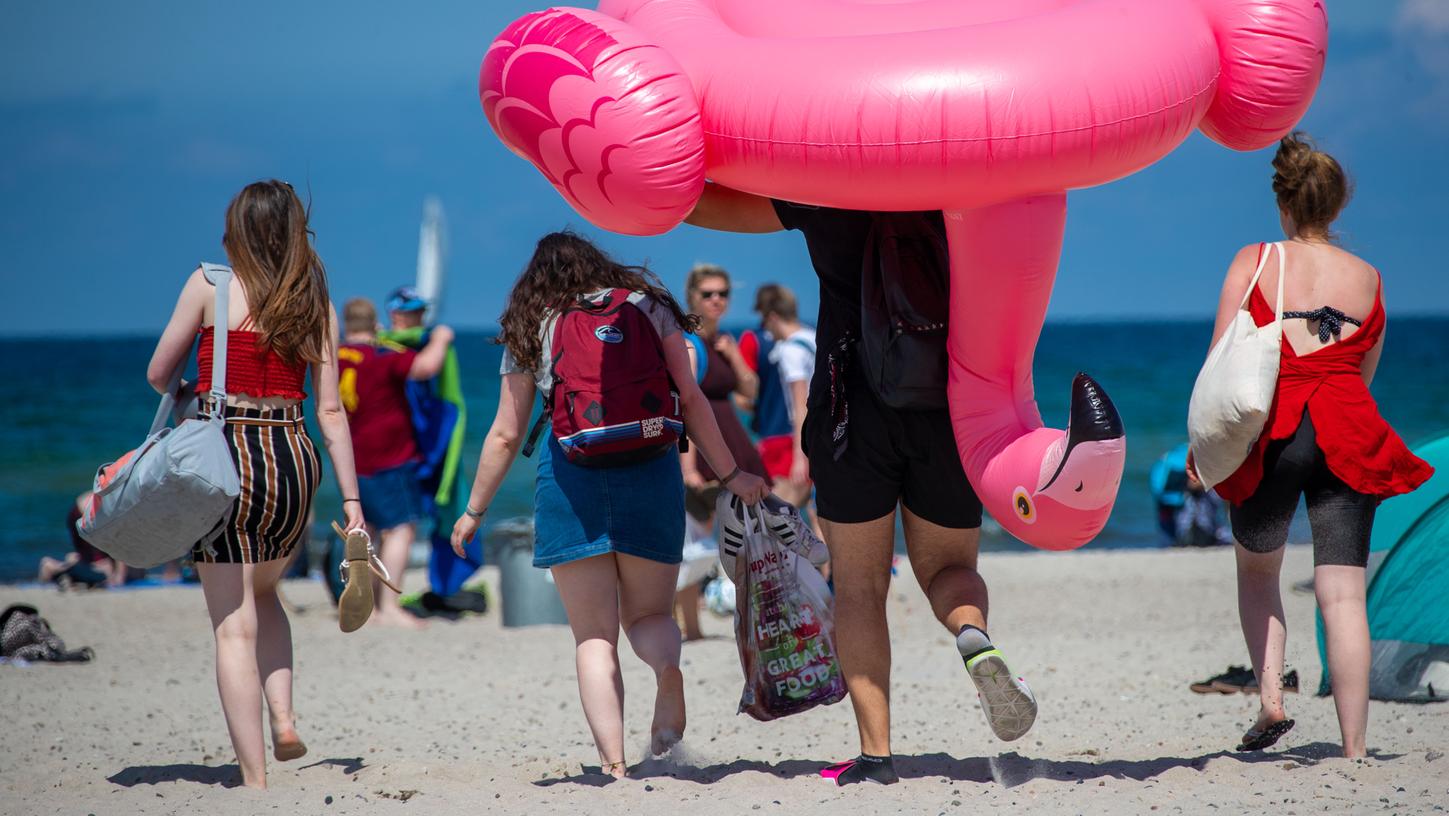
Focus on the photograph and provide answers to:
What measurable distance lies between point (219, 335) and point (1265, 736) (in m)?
3.20

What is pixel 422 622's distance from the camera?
770cm

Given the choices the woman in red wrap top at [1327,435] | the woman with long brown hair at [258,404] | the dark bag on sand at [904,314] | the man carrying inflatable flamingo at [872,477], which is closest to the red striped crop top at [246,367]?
the woman with long brown hair at [258,404]

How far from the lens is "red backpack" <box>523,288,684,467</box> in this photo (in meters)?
3.65

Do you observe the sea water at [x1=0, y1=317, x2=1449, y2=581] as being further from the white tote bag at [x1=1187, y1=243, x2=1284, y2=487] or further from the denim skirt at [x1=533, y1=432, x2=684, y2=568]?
the white tote bag at [x1=1187, y1=243, x2=1284, y2=487]

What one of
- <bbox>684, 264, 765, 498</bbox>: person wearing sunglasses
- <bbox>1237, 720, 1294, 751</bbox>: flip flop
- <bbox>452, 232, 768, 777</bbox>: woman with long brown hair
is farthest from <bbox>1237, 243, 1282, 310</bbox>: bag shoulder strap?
<bbox>684, 264, 765, 498</bbox>: person wearing sunglasses

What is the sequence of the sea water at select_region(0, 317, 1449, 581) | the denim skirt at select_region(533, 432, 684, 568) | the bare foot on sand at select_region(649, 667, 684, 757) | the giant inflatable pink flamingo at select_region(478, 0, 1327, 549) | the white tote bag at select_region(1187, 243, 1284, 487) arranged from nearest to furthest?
the giant inflatable pink flamingo at select_region(478, 0, 1327, 549) < the white tote bag at select_region(1187, 243, 1284, 487) < the denim skirt at select_region(533, 432, 684, 568) < the bare foot on sand at select_region(649, 667, 684, 757) < the sea water at select_region(0, 317, 1449, 581)

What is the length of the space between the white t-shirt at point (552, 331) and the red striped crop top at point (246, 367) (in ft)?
2.05

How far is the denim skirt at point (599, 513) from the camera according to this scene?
370 centimetres

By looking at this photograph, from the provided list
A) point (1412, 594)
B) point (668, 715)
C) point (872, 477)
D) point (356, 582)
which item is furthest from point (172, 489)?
point (1412, 594)

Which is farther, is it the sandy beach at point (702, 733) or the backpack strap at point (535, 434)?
the backpack strap at point (535, 434)

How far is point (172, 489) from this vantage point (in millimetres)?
3500

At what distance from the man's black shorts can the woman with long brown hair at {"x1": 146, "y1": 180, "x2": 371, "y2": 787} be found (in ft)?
4.55

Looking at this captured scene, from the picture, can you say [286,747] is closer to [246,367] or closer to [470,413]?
[246,367]

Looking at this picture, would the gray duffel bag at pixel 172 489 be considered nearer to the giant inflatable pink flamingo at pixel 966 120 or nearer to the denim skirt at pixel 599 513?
the denim skirt at pixel 599 513
